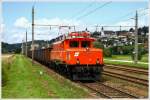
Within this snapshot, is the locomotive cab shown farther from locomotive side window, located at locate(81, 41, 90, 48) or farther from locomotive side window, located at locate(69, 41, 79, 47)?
locomotive side window, located at locate(69, 41, 79, 47)

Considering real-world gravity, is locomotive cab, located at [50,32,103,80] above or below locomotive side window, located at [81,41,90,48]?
below

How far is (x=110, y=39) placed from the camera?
8525cm

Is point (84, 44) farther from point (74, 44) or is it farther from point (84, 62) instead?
point (84, 62)

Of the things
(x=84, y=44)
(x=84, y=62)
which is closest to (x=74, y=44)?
(x=84, y=44)

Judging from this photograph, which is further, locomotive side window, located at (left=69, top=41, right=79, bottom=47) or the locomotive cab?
locomotive side window, located at (left=69, top=41, right=79, bottom=47)

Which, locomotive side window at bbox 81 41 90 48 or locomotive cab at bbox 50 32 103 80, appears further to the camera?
locomotive side window at bbox 81 41 90 48

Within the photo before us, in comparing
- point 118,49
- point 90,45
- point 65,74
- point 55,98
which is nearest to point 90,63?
point 90,45

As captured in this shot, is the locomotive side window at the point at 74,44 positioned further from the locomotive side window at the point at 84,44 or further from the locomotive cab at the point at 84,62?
the locomotive cab at the point at 84,62

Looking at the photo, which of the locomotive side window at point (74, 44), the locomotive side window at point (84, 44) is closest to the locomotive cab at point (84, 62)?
the locomotive side window at point (84, 44)

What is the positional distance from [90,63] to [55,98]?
7.64 metres

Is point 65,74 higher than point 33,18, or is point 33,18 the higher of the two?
A: point 33,18

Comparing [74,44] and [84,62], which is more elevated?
[74,44]

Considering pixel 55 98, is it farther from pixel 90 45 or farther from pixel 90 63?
pixel 90 45

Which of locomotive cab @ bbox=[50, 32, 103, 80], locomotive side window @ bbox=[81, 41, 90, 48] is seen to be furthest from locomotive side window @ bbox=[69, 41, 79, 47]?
locomotive cab @ bbox=[50, 32, 103, 80]
